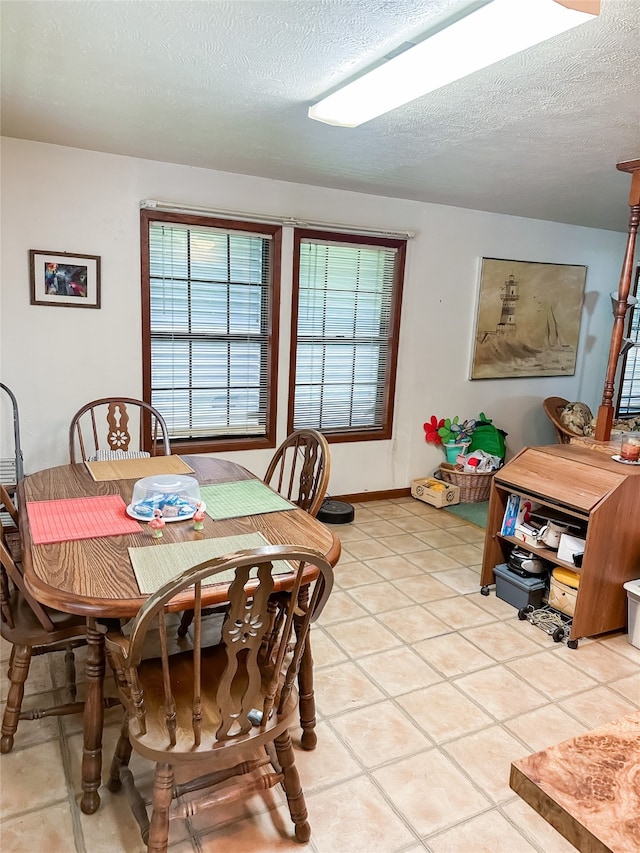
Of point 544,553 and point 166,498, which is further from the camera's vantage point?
point 544,553

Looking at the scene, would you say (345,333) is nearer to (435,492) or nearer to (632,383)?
(435,492)

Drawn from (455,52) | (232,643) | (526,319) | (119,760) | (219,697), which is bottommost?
(119,760)

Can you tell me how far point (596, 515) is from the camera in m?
2.60

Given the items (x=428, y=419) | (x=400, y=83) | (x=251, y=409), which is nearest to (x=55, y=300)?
(x=251, y=409)

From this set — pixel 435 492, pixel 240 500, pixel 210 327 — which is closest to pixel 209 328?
pixel 210 327

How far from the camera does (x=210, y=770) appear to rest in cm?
142

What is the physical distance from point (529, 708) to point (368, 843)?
92 centimetres

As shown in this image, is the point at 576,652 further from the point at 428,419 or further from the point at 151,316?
the point at 151,316

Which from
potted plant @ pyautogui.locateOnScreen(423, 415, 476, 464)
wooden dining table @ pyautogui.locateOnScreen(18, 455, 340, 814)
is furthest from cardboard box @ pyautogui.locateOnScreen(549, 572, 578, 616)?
potted plant @ pyautogui.locateOnScreen(423, 415, 476, 464)

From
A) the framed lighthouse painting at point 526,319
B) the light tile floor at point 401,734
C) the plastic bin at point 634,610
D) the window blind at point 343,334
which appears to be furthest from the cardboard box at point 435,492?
the plastic bin at point 634,610

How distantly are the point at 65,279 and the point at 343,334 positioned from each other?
6.46 feet

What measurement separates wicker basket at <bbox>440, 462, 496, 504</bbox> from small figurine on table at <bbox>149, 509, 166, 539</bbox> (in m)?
3.24

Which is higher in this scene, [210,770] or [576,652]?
[210,770]

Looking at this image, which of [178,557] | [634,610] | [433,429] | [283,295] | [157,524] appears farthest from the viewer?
[433,429]
